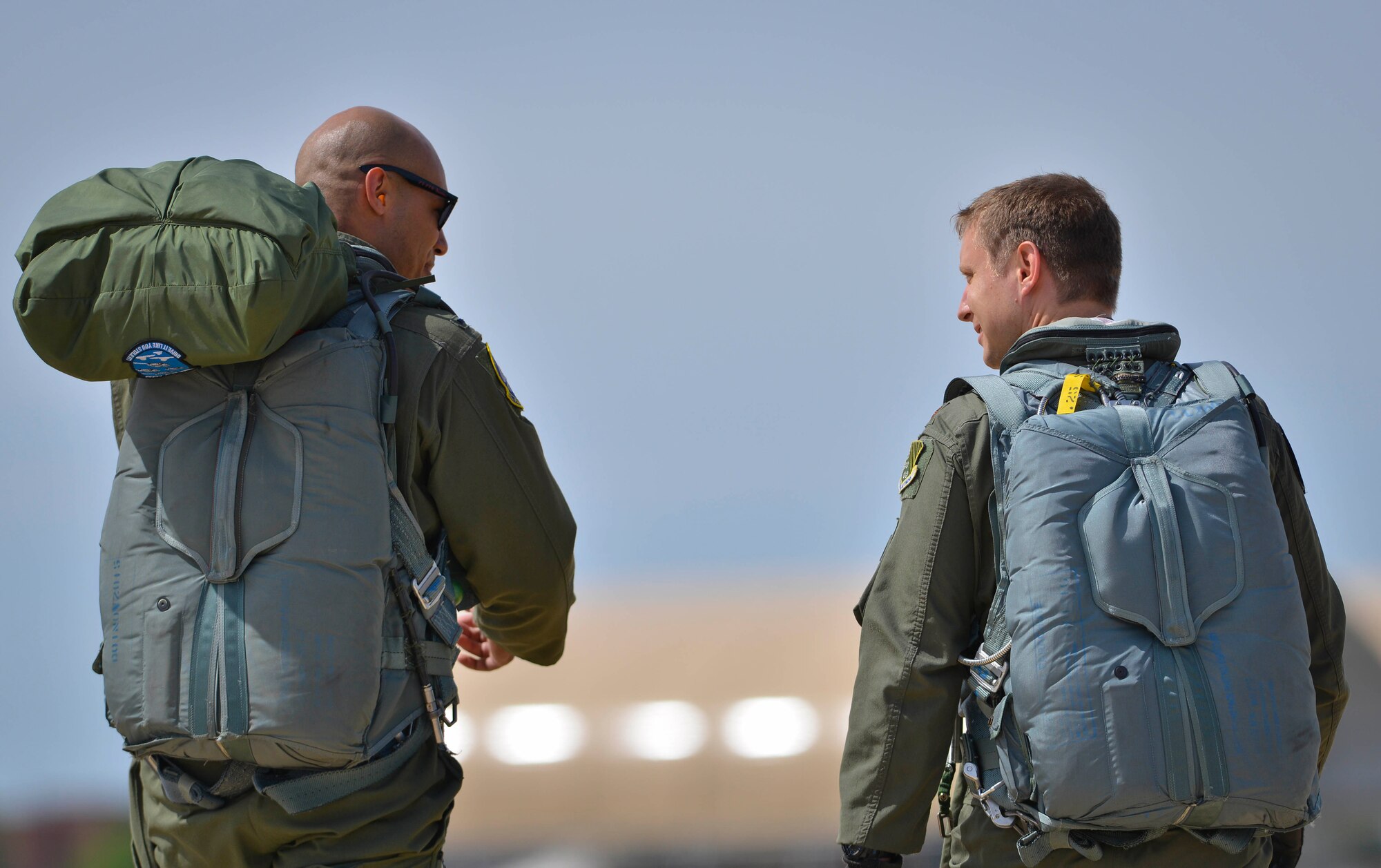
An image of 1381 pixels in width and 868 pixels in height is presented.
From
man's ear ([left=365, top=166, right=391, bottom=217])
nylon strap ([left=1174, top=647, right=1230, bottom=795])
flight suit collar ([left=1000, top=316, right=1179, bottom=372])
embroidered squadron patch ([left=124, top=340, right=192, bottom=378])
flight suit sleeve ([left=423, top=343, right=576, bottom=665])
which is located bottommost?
nylon strap ([left=1174, top=647, right=1230, bottom=795])

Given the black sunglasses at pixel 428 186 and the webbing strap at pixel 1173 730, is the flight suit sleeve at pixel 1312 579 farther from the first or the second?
the black sunglasses at pixel 428 186

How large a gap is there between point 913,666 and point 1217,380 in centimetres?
96

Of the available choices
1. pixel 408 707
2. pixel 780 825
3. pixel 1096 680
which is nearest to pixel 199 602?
pixel 408 707

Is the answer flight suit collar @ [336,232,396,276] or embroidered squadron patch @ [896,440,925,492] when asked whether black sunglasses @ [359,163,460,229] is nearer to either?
flight suit collar @ [336,232,396,276]

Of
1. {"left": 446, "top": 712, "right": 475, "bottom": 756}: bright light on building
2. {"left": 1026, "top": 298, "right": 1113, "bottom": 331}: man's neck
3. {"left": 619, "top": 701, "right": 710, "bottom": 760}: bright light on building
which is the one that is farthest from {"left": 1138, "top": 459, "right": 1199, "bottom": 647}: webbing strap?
{"left": 446, "top": 712, "right": 475, "bottom": 756}: bright light on building

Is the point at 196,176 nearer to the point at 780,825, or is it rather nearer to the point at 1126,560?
the point at 1126,560

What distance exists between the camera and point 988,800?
2797mm

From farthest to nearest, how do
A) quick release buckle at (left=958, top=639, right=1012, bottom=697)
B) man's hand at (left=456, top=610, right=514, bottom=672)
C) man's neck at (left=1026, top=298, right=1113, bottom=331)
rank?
man's hand at (left=456, top=610, right=514, bottom=672), man's neck at (left=1026, top=298, right=1113, bottom=331), quick release buckle at (left=958, top=639, right=1012, bottom=697)

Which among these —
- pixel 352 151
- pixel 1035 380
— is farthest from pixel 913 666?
pixel 352 151

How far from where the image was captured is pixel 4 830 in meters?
13.4

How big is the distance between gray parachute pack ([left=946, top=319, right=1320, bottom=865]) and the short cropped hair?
18.7 inches

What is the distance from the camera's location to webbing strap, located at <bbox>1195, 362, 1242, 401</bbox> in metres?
2.89

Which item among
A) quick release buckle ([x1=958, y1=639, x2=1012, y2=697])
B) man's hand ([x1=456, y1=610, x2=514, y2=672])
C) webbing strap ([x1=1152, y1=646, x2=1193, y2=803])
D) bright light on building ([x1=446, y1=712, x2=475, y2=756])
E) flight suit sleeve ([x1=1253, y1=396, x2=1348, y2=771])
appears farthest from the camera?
bright light on building ([x1=446, y1=712, x2=475, y2=756])

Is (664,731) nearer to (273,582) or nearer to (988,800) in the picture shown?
(988,800)
